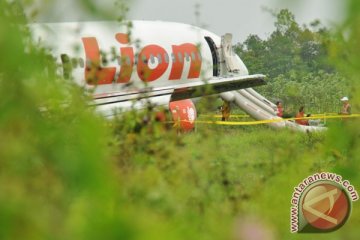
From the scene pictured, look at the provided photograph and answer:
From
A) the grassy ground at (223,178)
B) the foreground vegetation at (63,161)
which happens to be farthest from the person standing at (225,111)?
the foreground vegetation at (63,161)

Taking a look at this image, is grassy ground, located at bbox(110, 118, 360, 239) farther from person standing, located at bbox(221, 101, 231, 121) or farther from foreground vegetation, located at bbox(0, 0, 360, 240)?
person standing, located at bbox(221, 101, 231, 121)

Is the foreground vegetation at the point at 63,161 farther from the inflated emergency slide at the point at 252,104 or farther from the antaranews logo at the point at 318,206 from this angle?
the inflated emergency slide at the point at 252,104

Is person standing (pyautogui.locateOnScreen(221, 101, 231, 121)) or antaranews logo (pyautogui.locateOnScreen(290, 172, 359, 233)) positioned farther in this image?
person standing (pyautogui.locateOnScreen(221, 101, 231, 121))

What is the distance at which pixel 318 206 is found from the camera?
3270mm

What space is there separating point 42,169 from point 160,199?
35.1 inches

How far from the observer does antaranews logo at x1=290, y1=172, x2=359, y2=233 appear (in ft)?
9.71

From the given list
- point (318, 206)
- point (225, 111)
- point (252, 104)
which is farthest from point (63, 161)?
point (252, 104)

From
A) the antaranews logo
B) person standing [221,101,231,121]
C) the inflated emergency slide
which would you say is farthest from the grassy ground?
the inflated emergency slide

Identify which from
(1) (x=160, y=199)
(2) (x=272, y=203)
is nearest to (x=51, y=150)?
(1) (x=160, y=199)

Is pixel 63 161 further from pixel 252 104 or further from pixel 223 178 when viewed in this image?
pixel 252 104

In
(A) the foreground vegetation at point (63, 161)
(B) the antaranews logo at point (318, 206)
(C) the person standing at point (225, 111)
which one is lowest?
(C) the person standing at point (225, 111)

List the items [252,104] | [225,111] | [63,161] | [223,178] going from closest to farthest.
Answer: [63,161] < [223,178] < [225,111] < [252,104]

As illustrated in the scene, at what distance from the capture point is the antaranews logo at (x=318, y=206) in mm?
2959

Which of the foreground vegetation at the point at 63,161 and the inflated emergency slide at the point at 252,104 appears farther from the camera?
the inflated emergency slide at the point at 252,104
